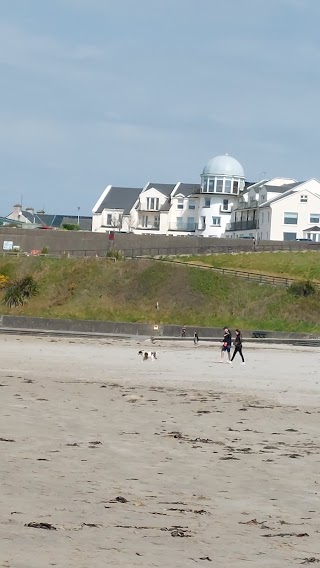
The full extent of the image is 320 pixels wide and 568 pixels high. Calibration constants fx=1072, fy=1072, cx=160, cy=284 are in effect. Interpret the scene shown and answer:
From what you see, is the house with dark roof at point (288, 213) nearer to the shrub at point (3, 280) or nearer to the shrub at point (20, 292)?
the shrub at point (3, 280)

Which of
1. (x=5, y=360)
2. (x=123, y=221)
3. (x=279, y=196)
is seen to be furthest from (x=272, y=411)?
(x=123, y=221)

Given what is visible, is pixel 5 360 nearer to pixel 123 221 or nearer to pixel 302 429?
pixel 302 429

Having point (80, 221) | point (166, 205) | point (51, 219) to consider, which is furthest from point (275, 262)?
point (51, 219)

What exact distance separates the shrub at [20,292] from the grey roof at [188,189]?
45.1m

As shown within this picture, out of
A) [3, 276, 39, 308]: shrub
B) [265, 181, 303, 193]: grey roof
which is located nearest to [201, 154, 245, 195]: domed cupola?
[265, 181, 303, 193]: grey roof

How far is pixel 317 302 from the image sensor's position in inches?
2778

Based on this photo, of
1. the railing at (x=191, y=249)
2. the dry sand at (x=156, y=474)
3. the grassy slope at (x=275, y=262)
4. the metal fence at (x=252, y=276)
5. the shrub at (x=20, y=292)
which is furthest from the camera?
the railing at (x=191, y=249)

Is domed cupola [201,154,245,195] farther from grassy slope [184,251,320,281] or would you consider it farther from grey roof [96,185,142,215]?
grassy slope [184,251,320,281]

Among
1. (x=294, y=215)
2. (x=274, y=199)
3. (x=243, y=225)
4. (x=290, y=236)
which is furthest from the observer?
(x=243, y=225)

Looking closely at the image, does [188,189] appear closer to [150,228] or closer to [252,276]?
[150,228]

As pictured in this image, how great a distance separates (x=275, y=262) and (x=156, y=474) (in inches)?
2685

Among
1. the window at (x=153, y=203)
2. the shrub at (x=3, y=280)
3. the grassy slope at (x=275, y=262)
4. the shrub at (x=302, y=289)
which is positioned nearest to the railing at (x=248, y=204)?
the window at (x=153, y=203)

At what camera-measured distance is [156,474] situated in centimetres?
1459

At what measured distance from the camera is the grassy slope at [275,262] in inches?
3130
